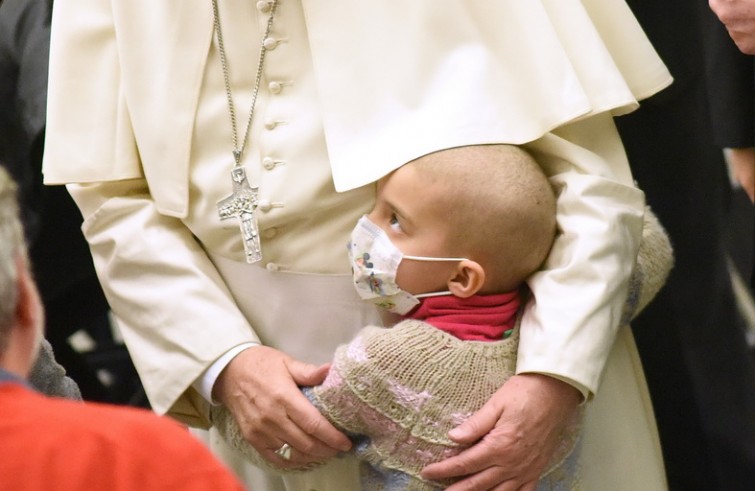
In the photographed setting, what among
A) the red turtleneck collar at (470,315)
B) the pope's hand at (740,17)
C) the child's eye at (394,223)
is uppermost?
the pope's hand at (740,17)

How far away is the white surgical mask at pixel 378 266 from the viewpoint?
2002mm

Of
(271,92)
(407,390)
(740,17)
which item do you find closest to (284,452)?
(407,390)

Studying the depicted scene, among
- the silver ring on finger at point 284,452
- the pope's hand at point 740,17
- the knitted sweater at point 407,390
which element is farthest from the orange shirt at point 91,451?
the pope's hand at point 740,17

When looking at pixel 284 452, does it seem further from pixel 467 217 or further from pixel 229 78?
pixel 229 78

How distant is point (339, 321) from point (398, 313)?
0.50 ft

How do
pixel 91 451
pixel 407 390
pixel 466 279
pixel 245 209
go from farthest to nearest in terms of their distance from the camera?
pixel 245 209
pixel 466 279
pixel 407 390
pixel 91 451

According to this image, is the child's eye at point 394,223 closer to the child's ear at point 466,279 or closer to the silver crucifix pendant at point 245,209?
the child's ear at point 466,279

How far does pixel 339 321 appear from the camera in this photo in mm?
2195

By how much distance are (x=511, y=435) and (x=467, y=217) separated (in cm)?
36

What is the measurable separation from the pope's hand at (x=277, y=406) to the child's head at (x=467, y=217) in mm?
248

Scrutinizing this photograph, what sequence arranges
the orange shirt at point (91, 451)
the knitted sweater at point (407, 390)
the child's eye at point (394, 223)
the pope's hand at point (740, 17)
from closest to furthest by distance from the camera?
1. the orange shirt at point (91, 451)
2. the knitted sweater at point (407, 390)
3. the child's eye at point (394, 223)
4. the pope's hand at point (740, 17)

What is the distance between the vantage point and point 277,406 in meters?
2.02

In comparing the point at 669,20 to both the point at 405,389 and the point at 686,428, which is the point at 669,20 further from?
the point at 405,389

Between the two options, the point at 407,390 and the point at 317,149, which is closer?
the point at 407,390
